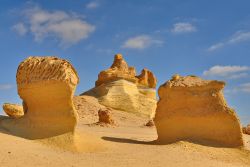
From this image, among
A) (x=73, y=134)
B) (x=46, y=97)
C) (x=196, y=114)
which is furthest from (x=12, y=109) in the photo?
(x=196, y=114)

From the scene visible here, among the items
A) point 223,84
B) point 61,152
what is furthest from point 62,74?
point 223,84

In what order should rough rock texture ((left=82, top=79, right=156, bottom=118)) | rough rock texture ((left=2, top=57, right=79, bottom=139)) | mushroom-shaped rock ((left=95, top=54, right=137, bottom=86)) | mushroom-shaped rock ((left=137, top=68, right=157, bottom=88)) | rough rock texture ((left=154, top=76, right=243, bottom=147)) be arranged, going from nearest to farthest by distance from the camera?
rough rock texture ((left=2, top=57, right=79, bottom=139))
rough rock texture ((left=154, top=76, right=243, bottom=147))
rough rock texture ((left=82, top=79, right=156, bottom=118))
mushroom-shaped rock ((left=95, top=54, right=137, bottom=86))
mushroom-shaped rock ((left=137, top=68, right=157, bottom=88))

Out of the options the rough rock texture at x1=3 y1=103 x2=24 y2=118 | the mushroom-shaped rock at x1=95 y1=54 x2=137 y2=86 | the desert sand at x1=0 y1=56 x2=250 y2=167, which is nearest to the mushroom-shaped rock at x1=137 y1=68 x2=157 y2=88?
the mushroom-shaped rock at x1=95 y1=54 x2=137 y2=86

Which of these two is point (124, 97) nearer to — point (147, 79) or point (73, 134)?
point (147, 79)

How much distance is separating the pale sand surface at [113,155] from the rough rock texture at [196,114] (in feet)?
1.95

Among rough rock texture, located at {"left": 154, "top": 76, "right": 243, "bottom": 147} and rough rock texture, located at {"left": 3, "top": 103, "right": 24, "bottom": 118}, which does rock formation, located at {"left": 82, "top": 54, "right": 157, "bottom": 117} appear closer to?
rough rock texture, located at {"left": 3, "top": 103, "right": 24, "bottom": 118}

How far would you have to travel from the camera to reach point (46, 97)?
10531 mm

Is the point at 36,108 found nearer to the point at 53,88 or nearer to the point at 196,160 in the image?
the point at 53,88

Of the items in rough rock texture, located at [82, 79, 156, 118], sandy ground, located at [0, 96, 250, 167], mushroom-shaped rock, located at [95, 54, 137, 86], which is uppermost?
mushroom-shaped rock, located at [95, 54, 137, 86]

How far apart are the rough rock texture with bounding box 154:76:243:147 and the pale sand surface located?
0.59 metres

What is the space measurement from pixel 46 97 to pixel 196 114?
494 cm

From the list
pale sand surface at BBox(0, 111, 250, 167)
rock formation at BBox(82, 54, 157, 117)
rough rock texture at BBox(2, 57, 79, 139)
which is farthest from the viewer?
rock formation at BBox(82, 54, 157, 117)

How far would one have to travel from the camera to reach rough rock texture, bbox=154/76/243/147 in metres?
11.9

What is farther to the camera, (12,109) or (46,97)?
(12,109)
